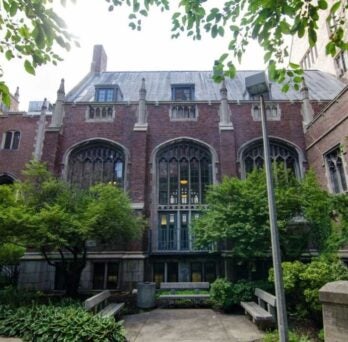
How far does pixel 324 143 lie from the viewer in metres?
13.5

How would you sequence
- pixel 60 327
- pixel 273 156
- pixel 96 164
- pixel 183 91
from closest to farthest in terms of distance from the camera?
pixel 60 327 < pixel 273 156 < pixel 96 164 < pixel 183 91

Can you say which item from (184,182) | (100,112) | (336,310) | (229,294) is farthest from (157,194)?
(336,310)

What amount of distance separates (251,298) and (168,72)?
18.5 m

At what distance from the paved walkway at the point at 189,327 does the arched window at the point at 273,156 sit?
8.39 m

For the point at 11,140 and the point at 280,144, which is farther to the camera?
the point at 11,140

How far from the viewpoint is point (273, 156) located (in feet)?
51.5

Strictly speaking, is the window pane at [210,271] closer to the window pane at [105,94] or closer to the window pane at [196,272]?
the window pane at [196,272]

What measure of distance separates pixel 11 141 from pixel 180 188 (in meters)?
10.9

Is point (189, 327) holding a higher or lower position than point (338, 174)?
lower

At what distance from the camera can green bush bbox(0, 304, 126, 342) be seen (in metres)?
6.00

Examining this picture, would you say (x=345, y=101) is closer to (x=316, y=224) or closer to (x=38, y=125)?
(x=316, y=224)

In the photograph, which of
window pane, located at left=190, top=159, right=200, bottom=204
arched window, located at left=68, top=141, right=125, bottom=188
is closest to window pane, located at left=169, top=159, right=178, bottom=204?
window pane, located at left=190, top=159, right=200, bottom=204

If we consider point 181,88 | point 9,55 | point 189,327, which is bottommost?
point 189,327

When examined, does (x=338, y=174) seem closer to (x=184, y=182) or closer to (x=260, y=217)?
(x=260, y=217)
